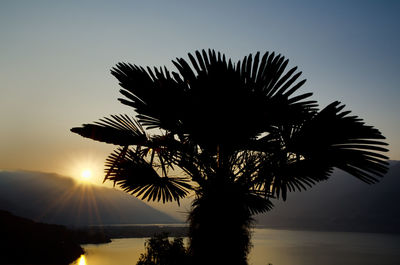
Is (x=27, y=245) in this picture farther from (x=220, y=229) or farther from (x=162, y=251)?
(x=220, y=229)

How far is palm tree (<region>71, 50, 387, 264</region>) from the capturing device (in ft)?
14.6

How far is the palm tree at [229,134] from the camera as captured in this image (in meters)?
4.46

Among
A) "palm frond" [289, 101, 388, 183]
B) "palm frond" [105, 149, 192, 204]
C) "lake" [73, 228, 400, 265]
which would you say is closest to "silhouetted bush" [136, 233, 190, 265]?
"palm frond" [105, 149, 192, 204]

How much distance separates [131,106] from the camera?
4926 millimetres

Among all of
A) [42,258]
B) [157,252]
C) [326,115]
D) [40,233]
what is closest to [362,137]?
[326,115]

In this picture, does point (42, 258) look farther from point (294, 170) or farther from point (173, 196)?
point (294, 170)

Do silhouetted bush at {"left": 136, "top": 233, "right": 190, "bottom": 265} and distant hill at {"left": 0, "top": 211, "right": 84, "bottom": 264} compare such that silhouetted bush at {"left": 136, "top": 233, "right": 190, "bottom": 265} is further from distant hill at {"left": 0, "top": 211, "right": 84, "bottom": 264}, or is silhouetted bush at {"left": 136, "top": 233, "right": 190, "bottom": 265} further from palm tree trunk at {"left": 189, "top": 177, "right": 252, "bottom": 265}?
distant hill at {"left": 0, "top": 211, "right": 84, "bottom": 264}

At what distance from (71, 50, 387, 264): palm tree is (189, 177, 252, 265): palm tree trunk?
0.05ft

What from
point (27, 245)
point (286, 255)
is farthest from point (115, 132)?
point (286, 255)

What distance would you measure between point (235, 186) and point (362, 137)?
2.10 m

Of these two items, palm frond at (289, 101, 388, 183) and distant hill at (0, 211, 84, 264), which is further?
distant hill at (0, 211, 84, 264)

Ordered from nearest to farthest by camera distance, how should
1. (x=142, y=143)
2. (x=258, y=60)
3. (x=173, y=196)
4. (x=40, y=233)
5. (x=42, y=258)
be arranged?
1. (x=258, y=60)
2. (x=142, y=143)
3. (x=173, y=196)
4. (x=42, y=258)
5. (x=40, y=233)

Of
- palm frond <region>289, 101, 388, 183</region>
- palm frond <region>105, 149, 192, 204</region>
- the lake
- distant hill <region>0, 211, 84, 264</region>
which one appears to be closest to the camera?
palm frond <region>289, 101, 388, 183</region>

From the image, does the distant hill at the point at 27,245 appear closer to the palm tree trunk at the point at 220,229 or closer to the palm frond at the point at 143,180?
the palm frond at the point at 143,180
